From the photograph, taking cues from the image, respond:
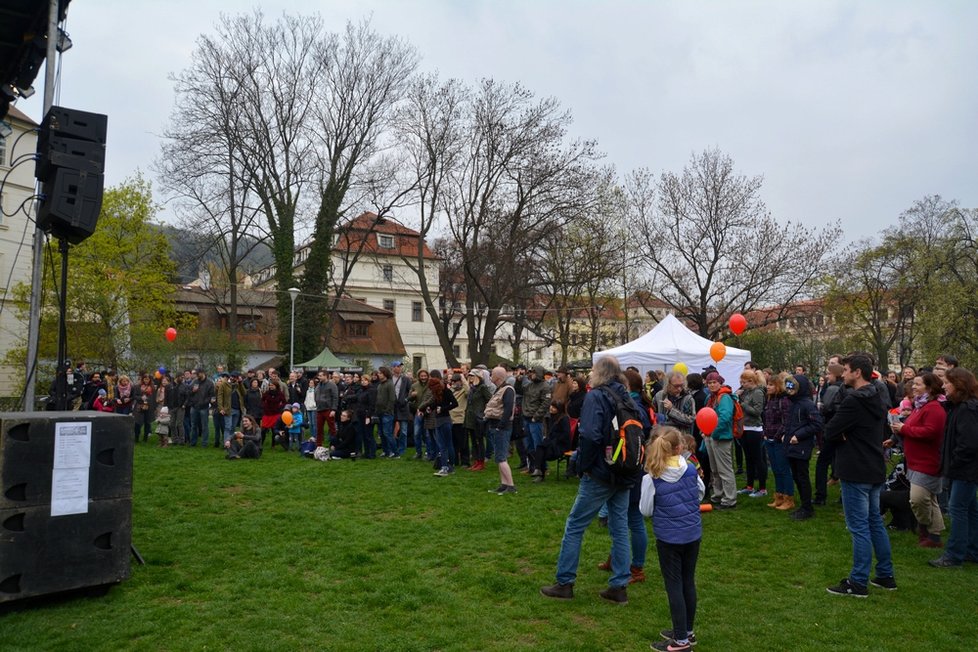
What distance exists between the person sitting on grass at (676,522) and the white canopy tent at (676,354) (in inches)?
501

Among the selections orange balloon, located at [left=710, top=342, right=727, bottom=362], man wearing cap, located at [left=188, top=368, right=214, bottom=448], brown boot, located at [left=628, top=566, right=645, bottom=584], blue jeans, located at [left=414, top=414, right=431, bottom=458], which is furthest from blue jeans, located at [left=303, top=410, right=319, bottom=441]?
brown boot, located at [left=628, top=566, right=645, bottom=584]

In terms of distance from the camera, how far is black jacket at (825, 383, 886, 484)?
216 inches

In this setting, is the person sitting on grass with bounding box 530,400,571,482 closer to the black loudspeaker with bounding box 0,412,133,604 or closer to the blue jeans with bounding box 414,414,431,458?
the blue jeans with bounding box 414,414,431,458

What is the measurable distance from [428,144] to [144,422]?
62.8ft

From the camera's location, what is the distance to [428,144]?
32.1m

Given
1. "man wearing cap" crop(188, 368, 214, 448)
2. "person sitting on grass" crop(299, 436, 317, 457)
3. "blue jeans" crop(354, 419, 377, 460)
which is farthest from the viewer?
"man wearing cap" crop(188, 368, 214, 448)

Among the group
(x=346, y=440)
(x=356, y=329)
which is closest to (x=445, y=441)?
(x=346, y=440)

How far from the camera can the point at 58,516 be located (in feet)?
17.1

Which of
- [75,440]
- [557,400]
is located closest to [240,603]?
[75,440]

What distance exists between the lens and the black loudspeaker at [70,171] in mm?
5992

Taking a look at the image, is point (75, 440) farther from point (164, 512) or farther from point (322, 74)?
point (322, 74)


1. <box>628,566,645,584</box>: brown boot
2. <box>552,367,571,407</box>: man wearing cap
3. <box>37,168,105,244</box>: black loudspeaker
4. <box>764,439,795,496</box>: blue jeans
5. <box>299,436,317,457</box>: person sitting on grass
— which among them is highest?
<box>37,168,105,244</box>: black loudspeaker

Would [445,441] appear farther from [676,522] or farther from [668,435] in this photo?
[676,522]

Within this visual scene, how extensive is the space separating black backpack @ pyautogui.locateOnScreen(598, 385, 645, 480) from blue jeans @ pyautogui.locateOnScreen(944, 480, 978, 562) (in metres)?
3.20
